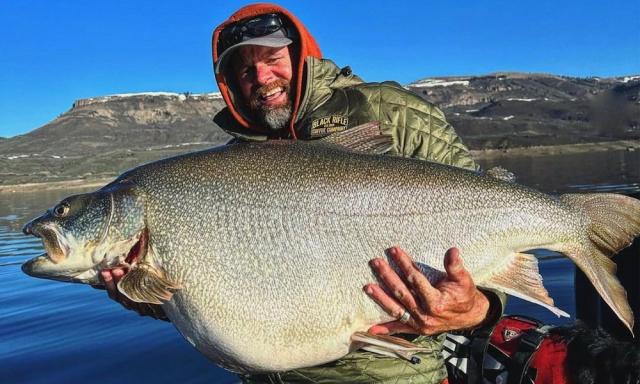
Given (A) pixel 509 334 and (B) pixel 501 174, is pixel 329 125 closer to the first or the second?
(B) pixel 501 174

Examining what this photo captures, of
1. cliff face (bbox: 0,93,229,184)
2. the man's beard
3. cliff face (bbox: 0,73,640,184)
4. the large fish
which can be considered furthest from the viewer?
cliff face (bbox: 0,73,640,184)

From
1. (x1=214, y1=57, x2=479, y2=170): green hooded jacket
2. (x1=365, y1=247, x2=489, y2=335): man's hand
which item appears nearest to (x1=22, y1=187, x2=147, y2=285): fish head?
(x1=214, y1=57, x2=479, y2=170): green hooded jacket

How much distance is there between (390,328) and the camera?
119 inches

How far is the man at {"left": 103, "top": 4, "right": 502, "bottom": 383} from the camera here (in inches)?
114

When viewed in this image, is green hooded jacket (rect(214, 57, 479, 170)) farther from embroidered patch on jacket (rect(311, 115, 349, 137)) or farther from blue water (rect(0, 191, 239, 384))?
blue water (rect(0, 191, 239, 384))

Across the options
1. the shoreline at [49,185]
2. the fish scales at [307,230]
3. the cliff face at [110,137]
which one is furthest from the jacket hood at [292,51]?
the cliff face at [110,137]

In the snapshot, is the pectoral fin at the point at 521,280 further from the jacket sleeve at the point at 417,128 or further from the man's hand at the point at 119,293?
the man's hand at the point at 119,293

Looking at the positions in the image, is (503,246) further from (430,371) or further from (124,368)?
(124,368)

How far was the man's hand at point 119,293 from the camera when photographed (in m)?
3.05

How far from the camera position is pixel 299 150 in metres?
3.12

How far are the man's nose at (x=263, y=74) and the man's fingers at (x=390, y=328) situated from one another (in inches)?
72.9

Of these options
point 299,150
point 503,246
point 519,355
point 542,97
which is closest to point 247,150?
point 299,150

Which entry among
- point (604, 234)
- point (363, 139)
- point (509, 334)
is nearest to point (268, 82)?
point (363, 139)

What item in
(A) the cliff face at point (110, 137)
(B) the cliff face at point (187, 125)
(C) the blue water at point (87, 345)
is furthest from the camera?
(B) the cliff face at point (187, 125)
